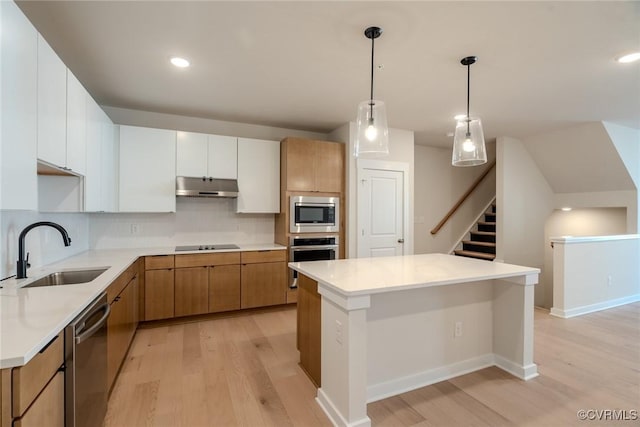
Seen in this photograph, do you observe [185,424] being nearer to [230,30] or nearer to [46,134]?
[46,134]

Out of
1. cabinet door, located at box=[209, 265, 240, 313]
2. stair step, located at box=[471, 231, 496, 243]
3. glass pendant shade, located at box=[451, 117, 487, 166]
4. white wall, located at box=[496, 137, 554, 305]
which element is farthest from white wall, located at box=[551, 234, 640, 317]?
Result: cabinet door, located at box=[209, 265, 240, 313]

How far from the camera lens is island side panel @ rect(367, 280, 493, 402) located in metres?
2.21

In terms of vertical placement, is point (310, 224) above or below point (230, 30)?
below

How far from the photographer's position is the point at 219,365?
2633 millimetres

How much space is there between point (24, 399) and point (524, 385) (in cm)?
294

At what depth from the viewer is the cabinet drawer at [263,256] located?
12.5ft

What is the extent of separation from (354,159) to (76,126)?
3075 millimetres

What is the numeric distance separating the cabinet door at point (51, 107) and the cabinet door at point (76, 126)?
0.07 meters

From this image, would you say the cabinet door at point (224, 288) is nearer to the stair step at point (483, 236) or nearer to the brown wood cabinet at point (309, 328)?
the brown wood cabinet at point (309, 328)

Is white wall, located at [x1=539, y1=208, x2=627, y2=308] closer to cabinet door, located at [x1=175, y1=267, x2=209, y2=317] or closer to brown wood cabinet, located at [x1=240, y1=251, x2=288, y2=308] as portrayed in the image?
brown wood cabinet, located at [x1=240, y1=251, x2=288, y2=308]

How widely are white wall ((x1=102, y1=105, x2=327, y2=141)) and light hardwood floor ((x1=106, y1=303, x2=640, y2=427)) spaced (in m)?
2.55

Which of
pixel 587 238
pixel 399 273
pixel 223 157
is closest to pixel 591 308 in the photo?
pixel 587 238

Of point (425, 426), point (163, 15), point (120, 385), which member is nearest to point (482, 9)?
point (163, 15)

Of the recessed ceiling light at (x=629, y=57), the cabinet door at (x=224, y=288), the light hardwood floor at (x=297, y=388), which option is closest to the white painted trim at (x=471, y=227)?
the light hardwood floor at (x=297, y=388)
